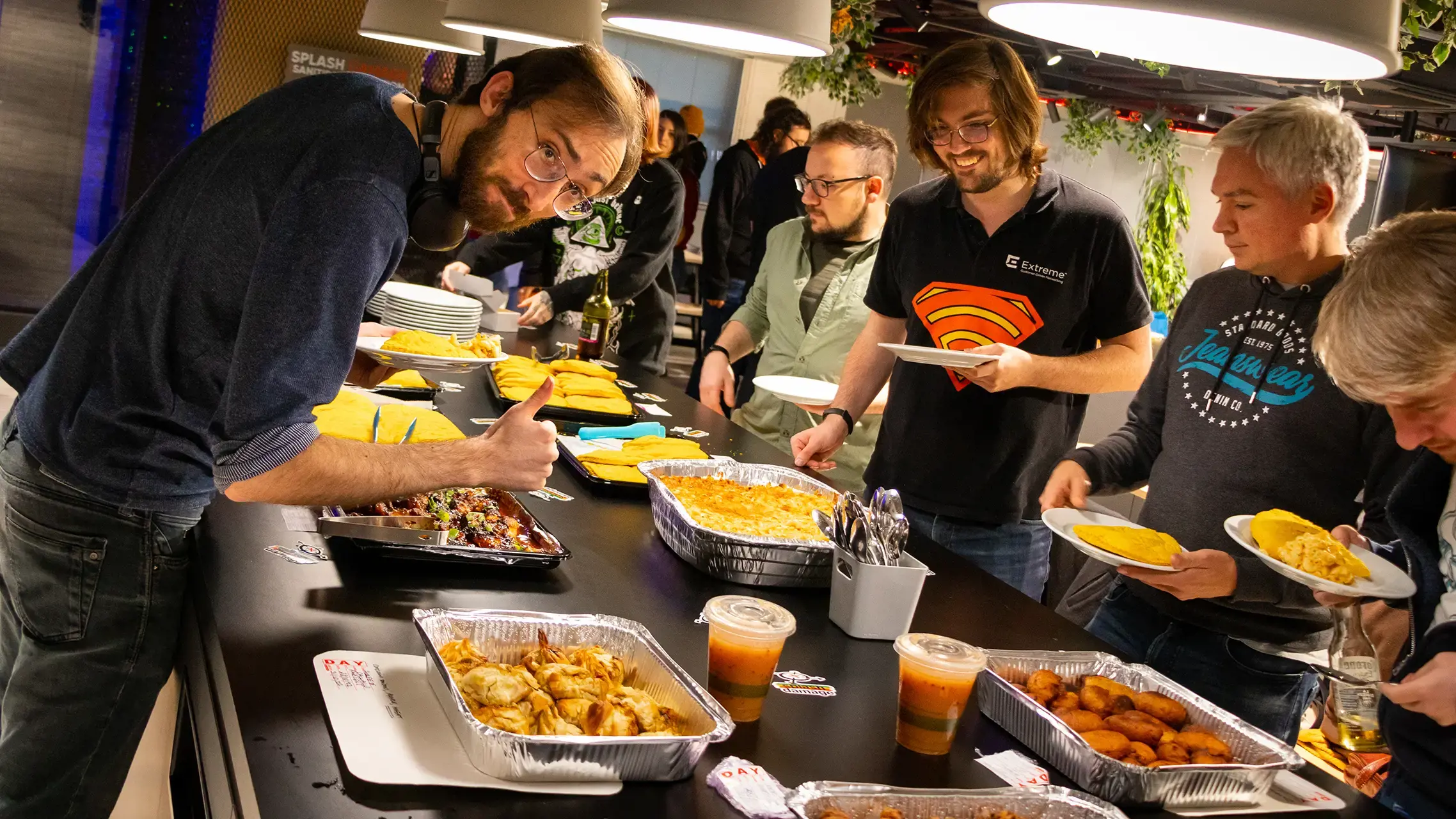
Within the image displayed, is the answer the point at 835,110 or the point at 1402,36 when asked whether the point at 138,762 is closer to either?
the point at 1402,36

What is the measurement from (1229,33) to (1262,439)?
2.86ft

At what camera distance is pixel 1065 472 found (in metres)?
2.23

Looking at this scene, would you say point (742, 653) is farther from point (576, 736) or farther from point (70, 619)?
point (70, 619)

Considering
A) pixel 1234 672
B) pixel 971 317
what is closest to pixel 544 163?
pixel 971 317

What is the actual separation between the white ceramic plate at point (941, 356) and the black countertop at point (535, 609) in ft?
1.23

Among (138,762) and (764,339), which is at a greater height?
(764,339)

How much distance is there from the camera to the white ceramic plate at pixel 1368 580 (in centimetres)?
155

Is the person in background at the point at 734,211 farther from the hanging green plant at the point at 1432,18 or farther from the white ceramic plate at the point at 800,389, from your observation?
the white ceramic plate at the point at 800,389

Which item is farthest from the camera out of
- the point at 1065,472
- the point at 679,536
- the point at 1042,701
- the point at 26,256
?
the point at 26,256

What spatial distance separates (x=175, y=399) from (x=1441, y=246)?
173 centimetres

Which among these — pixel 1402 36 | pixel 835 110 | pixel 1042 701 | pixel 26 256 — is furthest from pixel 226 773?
pixel 835 110

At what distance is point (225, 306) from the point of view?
158cm

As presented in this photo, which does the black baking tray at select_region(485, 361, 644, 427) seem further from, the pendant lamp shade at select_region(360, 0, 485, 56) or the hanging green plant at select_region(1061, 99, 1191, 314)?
the hanging green plant at select_region(1061, 99, 1191, 314)

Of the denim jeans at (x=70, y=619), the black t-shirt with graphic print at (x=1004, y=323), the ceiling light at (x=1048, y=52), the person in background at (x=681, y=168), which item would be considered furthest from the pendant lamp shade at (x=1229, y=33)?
the ceiling light at (x=1048, y=52)
